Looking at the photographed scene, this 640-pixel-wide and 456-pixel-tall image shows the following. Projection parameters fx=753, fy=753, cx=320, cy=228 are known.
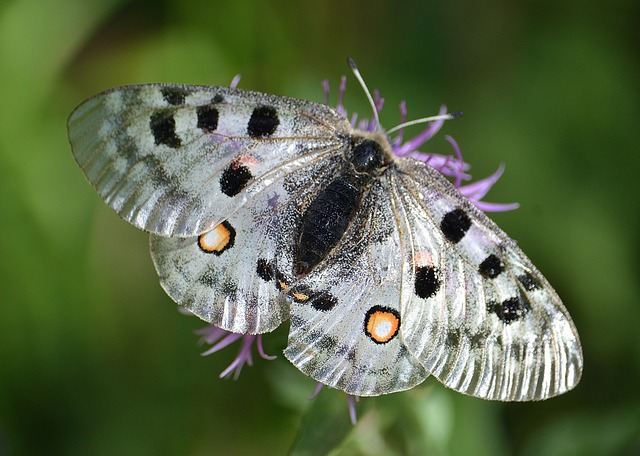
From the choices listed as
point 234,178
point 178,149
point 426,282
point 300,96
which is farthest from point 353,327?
point 300,96

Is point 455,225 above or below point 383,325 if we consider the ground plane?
above

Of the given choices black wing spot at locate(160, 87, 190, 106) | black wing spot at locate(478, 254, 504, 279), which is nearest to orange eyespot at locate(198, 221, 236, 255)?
black wing spot at locate(160, 87, 190, 106)

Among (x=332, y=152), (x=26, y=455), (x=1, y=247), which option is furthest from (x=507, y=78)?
(x=26, y=455)

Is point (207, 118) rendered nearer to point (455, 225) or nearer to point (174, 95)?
point (174, 95)

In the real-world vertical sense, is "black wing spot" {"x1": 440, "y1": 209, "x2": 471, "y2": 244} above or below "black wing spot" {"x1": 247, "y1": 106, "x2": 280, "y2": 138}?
below

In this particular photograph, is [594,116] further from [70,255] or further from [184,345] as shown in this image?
[70,255]

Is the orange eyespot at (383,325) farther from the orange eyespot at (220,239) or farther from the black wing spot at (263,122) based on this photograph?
the black wing spot at (263,122)

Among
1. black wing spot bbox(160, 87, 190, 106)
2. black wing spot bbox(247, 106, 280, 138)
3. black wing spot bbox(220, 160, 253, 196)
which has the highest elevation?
black wing spot bbox(247, 106, 280, 138)

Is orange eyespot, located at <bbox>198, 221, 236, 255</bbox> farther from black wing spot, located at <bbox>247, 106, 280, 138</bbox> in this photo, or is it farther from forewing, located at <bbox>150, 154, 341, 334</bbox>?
black wing spot, located at <bbox>247, 106, 280, 138</bbox>
